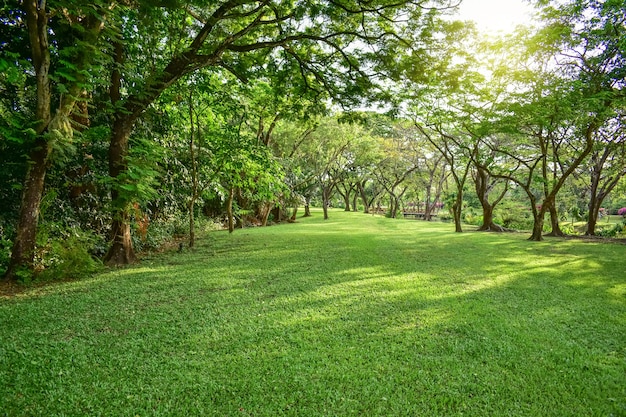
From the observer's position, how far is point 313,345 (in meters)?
2.86

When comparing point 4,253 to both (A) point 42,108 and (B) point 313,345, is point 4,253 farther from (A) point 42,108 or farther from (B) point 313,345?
(B) point 313,345

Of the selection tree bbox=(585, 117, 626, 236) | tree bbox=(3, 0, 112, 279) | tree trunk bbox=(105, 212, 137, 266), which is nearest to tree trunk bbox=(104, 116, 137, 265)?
tree trunk bbox=(105, 212, 137, 266)

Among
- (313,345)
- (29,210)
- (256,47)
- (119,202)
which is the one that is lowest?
(313,345)

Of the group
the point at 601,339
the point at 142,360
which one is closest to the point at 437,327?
the point at 601,339

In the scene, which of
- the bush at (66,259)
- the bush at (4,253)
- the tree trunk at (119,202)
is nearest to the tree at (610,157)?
the tree trunk at (119,202)

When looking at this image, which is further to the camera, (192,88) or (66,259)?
(192,88)

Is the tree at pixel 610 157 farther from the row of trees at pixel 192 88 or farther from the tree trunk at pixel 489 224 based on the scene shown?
the tree trunk at pixel 489 224

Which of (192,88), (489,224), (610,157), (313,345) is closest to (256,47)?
(192,88)

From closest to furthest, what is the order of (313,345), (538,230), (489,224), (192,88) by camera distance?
(313,345)
(192,88)
(538,230)
(489,224)

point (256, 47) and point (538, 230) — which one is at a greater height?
point (256, 47)

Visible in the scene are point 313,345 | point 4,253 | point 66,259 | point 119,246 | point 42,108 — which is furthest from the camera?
point 119,246

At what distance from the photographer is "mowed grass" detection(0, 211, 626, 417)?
→ 6.92ft

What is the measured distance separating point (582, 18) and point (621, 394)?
1135cm

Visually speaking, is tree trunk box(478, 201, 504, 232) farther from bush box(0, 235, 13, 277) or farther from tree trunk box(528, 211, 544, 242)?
bush box(0, 235, 13, 277)
